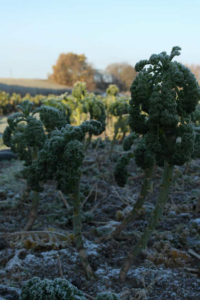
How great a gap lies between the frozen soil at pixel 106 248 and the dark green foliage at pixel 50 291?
63cm

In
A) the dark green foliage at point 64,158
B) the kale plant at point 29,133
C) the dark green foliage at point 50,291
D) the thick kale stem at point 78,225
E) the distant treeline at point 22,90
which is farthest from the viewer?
the distant treeline at point 22,90

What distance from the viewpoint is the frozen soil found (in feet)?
8.38

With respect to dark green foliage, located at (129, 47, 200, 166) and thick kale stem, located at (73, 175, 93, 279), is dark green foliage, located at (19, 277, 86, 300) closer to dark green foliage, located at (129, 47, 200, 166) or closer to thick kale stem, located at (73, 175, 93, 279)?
thick kale stem, located at (73, 175, 93, 279)

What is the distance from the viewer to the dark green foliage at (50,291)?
1.88 meters

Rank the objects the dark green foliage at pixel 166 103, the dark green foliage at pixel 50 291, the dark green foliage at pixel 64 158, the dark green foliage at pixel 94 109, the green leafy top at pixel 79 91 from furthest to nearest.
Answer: the green leafy top at pixel 79 91 < the dark green foliage at pixel 94 109 < the dark green foliage at pixel 64 158 < the dark green foliage at pixel 166 103 < the dark green foliage at pixel 50 291

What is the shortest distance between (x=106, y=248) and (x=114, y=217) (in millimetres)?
991

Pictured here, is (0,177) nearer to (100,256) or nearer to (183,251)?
(100,256)

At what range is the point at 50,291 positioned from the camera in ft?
→ 6.17

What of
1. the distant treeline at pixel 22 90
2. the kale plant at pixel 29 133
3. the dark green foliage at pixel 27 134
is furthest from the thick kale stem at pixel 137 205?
the distant treeline at pixel 22 90

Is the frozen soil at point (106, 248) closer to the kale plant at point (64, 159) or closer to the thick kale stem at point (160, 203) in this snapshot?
the thick kale stem at point (160, 203)

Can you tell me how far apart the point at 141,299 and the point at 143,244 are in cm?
38

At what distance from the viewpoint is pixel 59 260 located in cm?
285

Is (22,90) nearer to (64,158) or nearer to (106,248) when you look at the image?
(106,248)

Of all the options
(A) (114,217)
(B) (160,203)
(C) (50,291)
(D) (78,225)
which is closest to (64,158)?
(D) (78,225)
